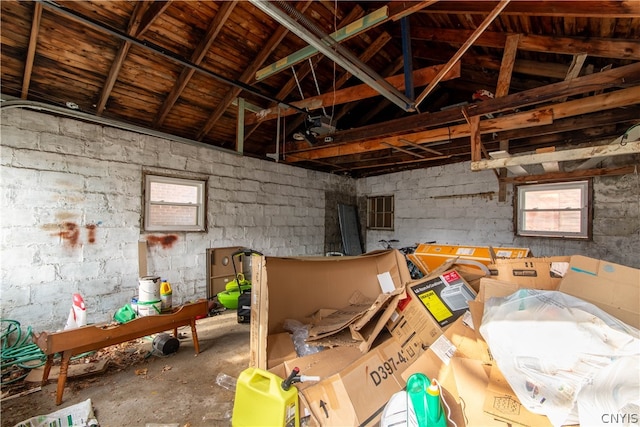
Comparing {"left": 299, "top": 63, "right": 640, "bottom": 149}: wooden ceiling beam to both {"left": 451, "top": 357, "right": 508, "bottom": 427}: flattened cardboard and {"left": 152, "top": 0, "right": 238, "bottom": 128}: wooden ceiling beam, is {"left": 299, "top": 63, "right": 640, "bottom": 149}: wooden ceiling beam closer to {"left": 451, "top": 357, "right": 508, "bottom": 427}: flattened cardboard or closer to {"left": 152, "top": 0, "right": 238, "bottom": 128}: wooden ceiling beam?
{"left": 152, "top": 0, "right": 238, "bottom": 128}: wooden ceiling beam

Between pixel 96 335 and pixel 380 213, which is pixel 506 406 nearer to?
pixel 96 335

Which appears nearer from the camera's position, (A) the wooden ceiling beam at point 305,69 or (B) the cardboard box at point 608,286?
(B) the cardboard box at point 608,286

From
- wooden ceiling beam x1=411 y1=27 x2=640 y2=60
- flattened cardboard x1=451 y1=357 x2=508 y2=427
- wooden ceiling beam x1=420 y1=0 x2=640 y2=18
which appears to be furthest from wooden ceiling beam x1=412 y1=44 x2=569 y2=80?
flattened cardboard x1=451 y1=357 x2=508 y2=427

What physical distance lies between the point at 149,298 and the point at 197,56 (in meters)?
2.53

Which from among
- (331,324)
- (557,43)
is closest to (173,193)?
(331,324)

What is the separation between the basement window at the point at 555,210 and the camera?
408 centimetres

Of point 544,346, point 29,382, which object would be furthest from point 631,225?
point 29,382

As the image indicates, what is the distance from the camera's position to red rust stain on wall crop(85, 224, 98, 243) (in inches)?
128

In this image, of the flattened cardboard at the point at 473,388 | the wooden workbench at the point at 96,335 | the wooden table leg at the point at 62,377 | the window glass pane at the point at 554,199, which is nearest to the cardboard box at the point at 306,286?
the flattened cardboard at the point at 473,388

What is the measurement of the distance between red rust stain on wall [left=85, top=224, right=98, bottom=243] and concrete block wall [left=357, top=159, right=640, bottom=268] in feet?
17.1

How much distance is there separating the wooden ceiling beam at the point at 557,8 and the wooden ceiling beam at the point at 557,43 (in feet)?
1.28

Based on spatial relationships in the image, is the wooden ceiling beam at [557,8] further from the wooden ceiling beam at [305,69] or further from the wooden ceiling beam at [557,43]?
the wooden ceiling beam at [305,69]

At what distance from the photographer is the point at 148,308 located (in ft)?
8.57

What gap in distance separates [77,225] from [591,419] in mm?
4387
